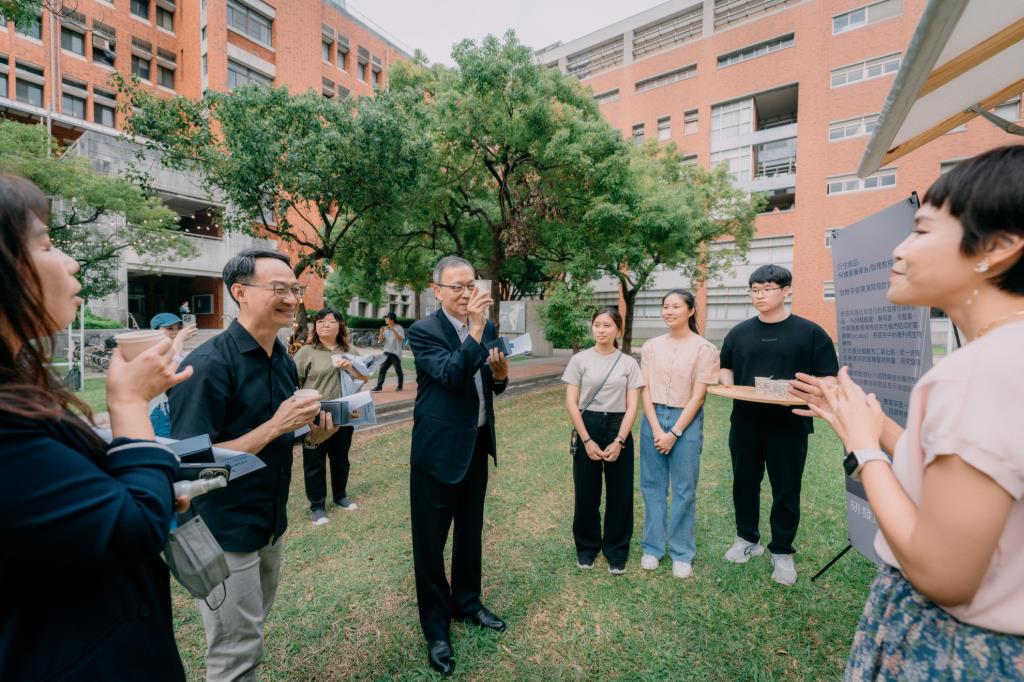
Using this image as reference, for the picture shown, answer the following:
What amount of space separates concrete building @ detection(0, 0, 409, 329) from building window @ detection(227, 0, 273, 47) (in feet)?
0.20

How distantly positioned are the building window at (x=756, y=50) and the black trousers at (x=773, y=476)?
3345 centimetres

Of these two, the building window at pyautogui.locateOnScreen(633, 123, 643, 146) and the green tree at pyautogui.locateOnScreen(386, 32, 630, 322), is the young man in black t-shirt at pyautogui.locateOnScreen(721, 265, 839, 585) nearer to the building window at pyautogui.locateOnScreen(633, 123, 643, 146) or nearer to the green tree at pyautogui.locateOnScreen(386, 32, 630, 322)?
the green tree at pyautogui.locateOnScreen(386, 32, 630, 322)

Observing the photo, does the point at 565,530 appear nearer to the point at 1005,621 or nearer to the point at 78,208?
the point at 1005,621

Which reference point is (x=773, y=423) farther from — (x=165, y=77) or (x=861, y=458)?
(x=165, y=77)

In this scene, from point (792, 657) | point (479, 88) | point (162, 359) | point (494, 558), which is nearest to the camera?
point (162, 359)

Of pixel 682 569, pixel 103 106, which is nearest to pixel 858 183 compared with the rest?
pixel 682 569

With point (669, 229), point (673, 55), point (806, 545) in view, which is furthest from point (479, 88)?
point (673, 55)

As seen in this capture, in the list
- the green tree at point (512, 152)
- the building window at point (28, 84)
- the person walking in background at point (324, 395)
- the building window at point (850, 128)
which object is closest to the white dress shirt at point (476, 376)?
the person walking in background at point (324, 395)

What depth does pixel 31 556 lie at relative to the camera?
0.87 metres

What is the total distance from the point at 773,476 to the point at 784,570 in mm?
668

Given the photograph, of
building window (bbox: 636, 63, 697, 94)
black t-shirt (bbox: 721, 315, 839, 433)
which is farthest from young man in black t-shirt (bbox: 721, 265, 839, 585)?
building window (bbox: 636, 63, 697, 94)

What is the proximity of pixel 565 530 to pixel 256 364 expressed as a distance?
3.34m

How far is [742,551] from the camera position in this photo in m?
3.86

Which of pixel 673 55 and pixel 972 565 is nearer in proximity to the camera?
pixel 972 565
